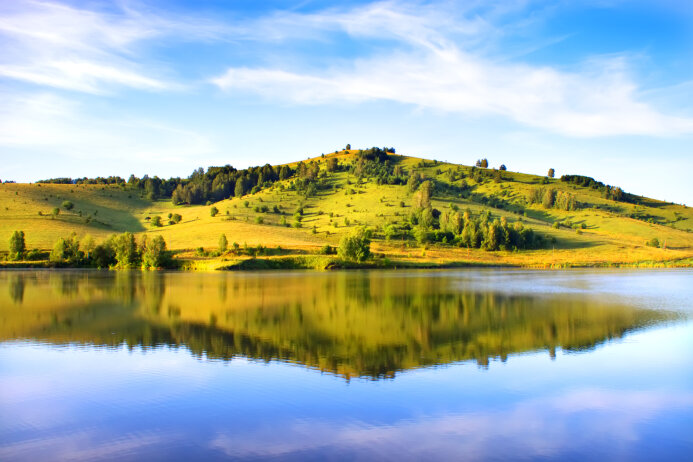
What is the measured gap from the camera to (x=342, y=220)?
356ft

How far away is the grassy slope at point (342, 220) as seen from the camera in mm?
92125

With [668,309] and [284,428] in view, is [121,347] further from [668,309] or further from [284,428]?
[668,309]

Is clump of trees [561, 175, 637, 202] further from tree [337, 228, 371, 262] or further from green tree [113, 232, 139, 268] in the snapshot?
green tree [113, 232, 139, 268]

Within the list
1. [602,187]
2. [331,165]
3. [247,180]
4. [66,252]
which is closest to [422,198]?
[331,165]

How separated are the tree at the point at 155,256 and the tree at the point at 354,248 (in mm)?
25736

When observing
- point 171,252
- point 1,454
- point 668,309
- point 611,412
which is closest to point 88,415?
point 1,454

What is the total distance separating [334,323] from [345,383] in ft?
33.4

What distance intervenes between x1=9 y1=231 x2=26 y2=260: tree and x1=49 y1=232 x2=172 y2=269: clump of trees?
4.17m

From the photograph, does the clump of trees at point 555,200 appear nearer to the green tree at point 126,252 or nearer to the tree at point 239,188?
the tree at point 239,188

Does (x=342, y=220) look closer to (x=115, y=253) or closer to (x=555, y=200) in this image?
(x=115, y=253)

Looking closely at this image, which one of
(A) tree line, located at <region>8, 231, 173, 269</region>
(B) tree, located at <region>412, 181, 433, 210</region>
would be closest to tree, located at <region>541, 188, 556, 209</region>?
(B) tree, located at <region>412, 181, 433, 210</region>

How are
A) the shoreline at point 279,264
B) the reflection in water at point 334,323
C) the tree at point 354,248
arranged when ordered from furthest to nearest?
the tree at point 354,248 → the shoreline at point 279,264 → the reflection in water at point 334,323

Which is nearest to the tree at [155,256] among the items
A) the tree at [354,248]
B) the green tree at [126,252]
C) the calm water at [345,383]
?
the green tree at [126,252]

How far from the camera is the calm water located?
35.7ft
